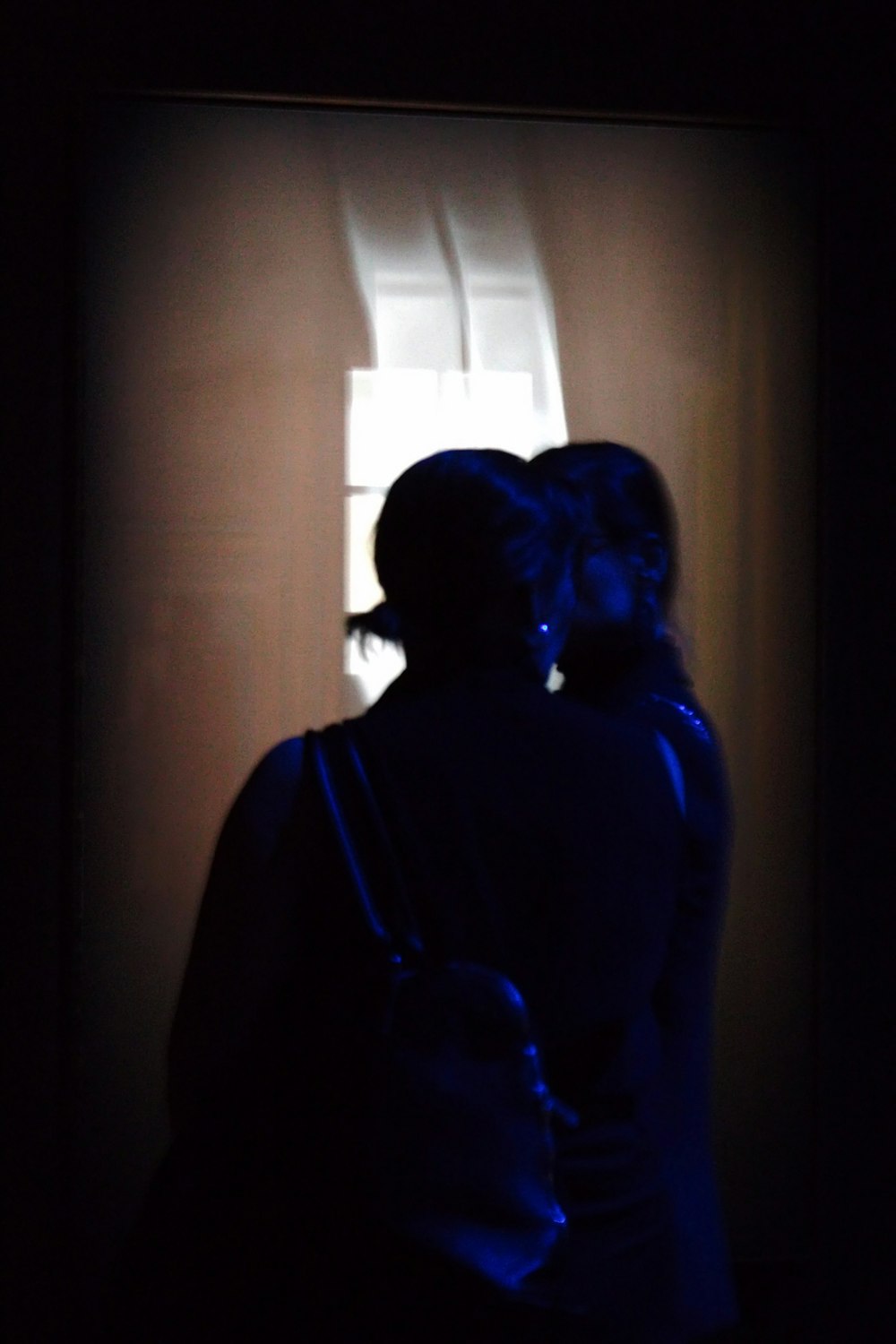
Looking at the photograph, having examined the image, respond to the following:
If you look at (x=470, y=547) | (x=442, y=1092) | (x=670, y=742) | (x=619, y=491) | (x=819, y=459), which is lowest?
(x=442, y=1092)

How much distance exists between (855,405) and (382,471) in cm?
96

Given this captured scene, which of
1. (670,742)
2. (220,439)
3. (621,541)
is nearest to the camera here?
(670,742)

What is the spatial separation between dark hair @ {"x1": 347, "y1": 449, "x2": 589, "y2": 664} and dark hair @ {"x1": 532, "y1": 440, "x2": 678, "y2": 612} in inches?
31.3

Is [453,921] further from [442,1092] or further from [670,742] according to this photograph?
[670,742]

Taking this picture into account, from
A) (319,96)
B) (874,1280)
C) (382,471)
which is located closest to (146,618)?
(382,471)

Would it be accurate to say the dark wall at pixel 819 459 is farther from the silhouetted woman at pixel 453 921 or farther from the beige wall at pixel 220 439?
the silhouetted woman at pixel 453 921

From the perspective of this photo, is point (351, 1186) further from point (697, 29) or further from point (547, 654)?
point (697, 29)

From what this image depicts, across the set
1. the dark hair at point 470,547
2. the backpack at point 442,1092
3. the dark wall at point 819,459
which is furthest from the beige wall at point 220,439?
the backpack at point 442,1092

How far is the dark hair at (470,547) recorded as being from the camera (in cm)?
126

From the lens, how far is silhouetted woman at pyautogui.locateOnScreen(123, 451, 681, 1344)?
1.16m

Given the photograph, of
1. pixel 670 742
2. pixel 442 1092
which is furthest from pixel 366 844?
pixel 670 742

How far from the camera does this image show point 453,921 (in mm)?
1164

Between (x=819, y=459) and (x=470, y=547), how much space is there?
1.71m

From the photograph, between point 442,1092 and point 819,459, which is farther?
point 819,459
